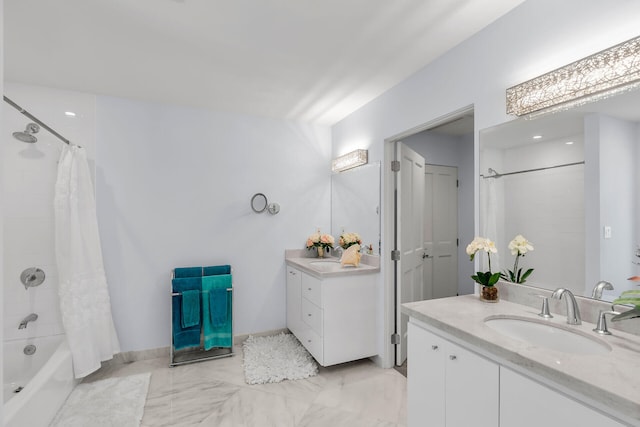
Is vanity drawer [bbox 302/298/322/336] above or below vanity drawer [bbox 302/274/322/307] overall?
below

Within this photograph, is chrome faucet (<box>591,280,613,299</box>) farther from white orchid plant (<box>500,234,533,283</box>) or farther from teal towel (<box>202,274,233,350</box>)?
teal towel (<box>202,274,233,350</box>)

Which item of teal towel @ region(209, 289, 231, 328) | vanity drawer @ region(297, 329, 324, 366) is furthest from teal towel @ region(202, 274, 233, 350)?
vanity drawer @ region(297, 329, 324, 366)

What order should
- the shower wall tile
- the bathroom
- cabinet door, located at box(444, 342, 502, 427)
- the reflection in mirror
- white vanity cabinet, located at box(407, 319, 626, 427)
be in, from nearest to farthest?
white vanity cabinet, located at box(407, 319, 626, 427)
cabinet door, located at box(444, 342, 502, 427)
the bathroom
the shower wall tile
the reflection in mirror

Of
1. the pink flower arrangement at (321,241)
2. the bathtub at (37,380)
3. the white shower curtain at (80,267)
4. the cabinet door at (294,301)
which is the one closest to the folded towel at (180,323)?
the white shower curtain at (80,267)

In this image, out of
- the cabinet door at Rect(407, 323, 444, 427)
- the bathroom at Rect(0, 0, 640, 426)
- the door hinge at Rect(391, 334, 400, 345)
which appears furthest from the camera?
the door hinge at Rect(391, 334, 400, 345)

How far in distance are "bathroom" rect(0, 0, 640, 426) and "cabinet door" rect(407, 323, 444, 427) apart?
3.82ft

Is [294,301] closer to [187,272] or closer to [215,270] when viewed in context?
[215,270]

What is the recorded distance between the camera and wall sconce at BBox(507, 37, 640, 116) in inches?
48.9

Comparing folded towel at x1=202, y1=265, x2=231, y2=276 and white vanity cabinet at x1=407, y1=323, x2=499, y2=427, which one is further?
folded towel at x1=202, y1=265, x2=231, y2=276

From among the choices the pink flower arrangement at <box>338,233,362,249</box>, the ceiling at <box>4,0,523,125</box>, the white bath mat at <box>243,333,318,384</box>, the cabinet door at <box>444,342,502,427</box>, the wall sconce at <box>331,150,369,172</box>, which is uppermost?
the ceiling at <box>4,0,523,125</box>

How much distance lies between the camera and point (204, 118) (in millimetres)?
3318

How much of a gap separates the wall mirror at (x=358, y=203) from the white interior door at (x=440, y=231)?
1177 mm

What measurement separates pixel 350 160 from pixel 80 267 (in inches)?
102

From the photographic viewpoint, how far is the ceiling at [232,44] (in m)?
1.74
